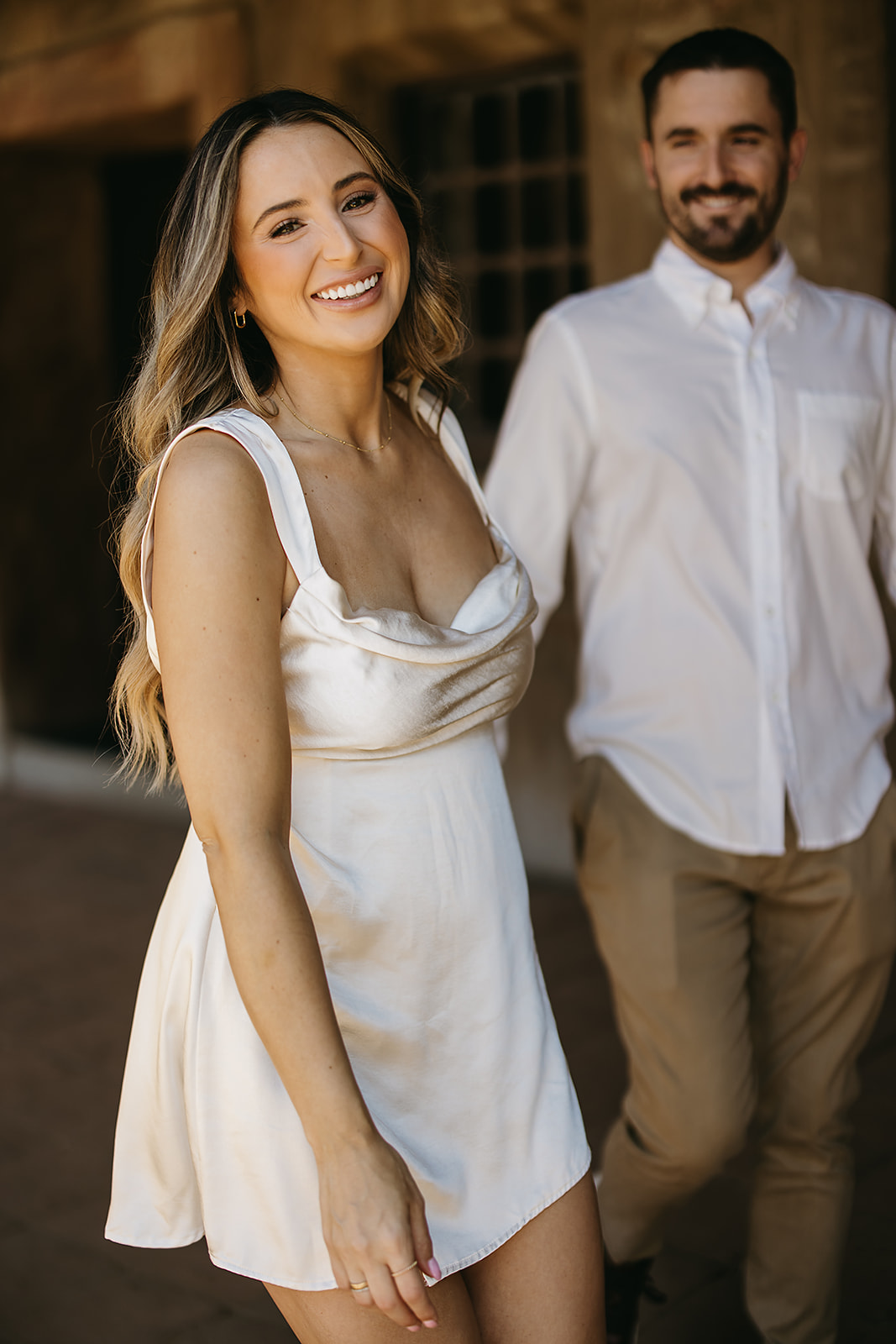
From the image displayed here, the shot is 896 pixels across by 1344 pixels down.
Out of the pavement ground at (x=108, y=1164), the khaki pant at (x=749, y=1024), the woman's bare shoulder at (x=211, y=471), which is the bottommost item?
the pavement ground at (x=108, y=1164)

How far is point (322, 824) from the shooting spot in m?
1.67

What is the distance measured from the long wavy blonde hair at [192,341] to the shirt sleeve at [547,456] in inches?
31.4

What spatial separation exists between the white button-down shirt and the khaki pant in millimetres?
74

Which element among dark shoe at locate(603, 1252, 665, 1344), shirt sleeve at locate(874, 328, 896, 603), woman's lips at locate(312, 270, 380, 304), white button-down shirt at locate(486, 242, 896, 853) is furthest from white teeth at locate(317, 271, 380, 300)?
dark shoe at locate(603, 1252, 665, 1344)

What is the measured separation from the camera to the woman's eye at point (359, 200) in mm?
1746

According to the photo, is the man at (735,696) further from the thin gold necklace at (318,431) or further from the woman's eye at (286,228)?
the woman's eye at (286,228)

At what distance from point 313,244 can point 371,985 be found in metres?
0.88

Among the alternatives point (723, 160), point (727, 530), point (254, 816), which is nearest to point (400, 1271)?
point (254, 816)

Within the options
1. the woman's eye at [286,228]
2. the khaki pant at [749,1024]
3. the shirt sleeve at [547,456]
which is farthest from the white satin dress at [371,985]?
the shirt sleeve at [547,456]

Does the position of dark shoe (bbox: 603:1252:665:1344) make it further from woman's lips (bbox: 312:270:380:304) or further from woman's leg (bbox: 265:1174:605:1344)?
woman's lips (bbox: 312:270:380:304)

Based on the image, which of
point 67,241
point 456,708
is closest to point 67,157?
point 67,241

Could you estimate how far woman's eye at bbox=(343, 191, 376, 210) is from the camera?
1.75m

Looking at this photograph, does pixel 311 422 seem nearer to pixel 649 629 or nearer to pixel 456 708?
pixel 456 708

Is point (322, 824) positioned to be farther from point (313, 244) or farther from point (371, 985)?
point (313, 244)
